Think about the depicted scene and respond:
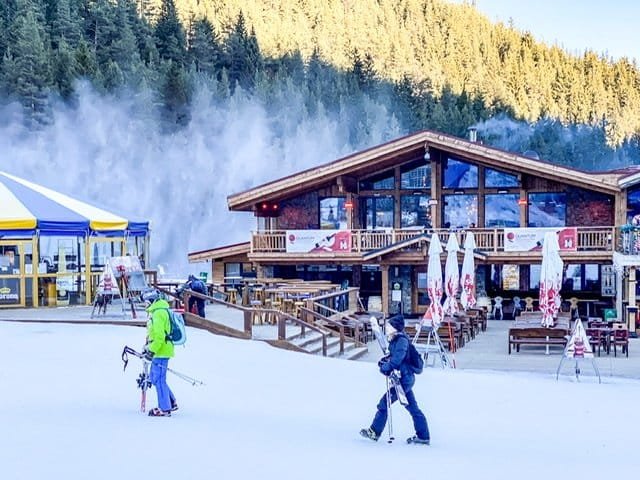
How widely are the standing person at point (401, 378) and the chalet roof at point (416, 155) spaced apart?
56.2ft

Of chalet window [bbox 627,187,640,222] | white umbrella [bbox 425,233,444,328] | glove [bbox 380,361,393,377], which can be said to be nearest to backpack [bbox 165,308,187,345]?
glove [bbox 380,361,393,377]

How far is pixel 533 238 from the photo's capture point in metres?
23.3

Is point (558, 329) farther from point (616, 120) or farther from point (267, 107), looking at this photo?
point (616, 120)

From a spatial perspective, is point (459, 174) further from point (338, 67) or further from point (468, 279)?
point (338, 67)

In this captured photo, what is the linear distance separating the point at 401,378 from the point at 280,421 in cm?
174

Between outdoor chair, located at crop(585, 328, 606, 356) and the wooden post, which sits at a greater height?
the wooden post

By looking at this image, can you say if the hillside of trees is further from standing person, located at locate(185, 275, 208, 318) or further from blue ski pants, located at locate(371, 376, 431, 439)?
blue ski pants, located at locate(371, 376, 431, 439)

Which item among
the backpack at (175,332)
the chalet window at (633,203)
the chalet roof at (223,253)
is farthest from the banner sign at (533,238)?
the backpack at (175,332)

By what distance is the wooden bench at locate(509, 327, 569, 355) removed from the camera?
1670 cm

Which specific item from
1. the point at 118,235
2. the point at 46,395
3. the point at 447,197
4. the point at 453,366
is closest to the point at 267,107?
the point at 447,197

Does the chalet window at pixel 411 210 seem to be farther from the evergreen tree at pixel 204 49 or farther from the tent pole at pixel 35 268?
the evergreen tree at pixel 204 49

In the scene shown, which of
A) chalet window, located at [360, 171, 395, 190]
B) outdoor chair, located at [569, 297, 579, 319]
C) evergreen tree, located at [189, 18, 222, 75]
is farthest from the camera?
evergreen tree, located at [189, 18, 222, 75]

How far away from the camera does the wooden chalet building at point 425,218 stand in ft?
77.1

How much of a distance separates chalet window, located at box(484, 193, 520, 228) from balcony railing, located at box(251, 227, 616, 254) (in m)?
1.66
